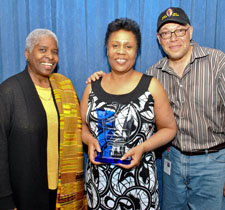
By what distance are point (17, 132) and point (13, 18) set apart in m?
0.98

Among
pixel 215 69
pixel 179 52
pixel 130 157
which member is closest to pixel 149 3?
pixel 179 52

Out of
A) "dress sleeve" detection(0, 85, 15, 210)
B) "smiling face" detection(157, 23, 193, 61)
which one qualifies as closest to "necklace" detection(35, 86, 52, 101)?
"dress sleeve" detection(0, 85, 15, 210)

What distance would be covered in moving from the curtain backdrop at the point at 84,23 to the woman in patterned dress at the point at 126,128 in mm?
482

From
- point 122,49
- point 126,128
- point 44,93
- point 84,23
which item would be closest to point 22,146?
point 44,93

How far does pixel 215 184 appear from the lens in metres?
1.58

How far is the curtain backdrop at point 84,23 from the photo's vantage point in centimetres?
185

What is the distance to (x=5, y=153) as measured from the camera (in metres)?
1.38

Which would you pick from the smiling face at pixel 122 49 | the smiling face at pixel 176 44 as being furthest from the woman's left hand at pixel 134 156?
the smiling face at pixel 176 44

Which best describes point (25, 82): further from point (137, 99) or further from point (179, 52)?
point (179, 52)

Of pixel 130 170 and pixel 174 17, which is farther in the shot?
pixel 174 17

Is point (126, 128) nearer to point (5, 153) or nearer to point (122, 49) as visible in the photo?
point (122, 49)

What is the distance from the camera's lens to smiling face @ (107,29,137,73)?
1405mm

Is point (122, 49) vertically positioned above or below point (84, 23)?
below

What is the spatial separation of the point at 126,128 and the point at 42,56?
715mm
